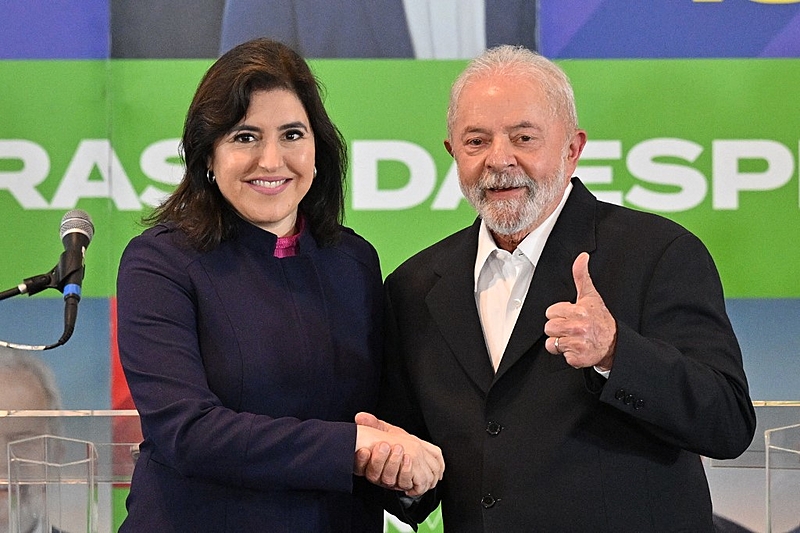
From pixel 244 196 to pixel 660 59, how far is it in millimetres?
2008

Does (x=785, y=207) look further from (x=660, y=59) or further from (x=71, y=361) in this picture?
(x=71, y=361)

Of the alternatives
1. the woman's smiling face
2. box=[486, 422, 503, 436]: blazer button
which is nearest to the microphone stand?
the woman's smiling face

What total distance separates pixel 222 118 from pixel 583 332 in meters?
0.79

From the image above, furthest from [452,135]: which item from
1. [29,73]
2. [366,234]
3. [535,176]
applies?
[29,73]

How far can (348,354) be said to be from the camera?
216 cm

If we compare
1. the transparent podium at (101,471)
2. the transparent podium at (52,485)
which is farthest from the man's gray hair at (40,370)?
the transparent podium at (52,485)

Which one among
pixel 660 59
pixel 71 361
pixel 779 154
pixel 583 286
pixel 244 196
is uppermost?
pixel 660 59

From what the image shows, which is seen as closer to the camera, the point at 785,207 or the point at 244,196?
the point at 244,196

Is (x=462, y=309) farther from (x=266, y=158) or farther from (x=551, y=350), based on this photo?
(x=266, y=158)

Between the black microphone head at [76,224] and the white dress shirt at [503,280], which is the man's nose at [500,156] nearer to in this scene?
the white dress shirt at [503,280]

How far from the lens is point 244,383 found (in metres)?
2.02

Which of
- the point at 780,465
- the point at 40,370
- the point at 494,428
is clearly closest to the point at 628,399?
the point at 494,428

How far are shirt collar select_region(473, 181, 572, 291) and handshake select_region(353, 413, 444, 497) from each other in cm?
39

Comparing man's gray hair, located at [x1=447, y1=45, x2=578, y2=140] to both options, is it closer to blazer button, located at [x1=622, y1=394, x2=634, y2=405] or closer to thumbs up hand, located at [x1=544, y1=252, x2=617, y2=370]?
thumbs up hand, located at [x1=544, y1=252, x2=617, y2=370]
